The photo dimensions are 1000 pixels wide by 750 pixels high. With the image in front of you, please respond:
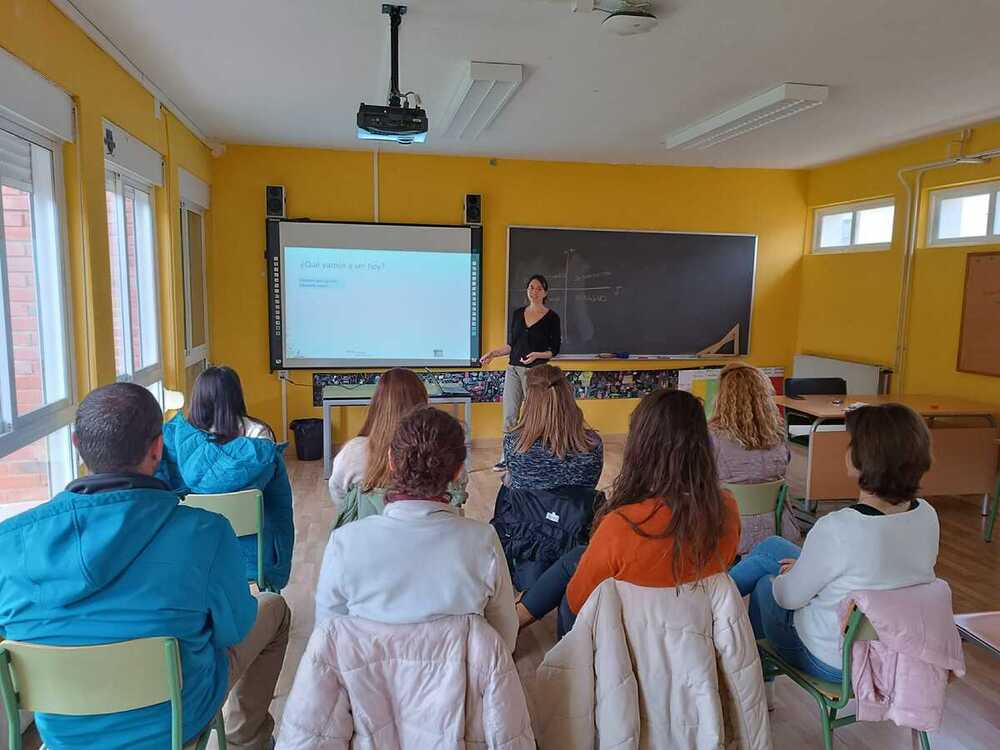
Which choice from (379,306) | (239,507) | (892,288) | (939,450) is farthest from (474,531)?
(892,288)

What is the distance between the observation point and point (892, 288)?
572 centimetres

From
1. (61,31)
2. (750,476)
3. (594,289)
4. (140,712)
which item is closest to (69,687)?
(140,712)

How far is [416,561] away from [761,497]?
178cm

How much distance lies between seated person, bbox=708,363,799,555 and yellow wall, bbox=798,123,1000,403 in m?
3.03

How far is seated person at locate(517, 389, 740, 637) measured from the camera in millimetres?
1746

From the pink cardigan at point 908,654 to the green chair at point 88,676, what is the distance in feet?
5.51

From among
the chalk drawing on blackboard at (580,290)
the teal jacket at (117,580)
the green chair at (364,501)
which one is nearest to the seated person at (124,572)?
the teal jacket at (117,580)

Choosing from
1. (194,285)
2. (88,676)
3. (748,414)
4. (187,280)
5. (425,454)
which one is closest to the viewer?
(88,676)

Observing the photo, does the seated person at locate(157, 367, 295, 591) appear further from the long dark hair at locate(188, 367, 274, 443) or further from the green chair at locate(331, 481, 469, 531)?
the green chair at locate(331, 481, 469, 531)

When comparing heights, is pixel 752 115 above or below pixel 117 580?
above

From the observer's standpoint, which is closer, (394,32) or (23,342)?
(23,342)

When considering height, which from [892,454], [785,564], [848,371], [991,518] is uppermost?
[892,454]

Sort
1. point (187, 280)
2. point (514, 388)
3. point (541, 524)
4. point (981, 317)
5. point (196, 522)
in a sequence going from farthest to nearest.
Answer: point (514, 388)
point (187, 280)
point (981, 317)
point (541, 524)
point (196, 522)

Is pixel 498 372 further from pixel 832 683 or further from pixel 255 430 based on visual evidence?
pixel 832 683
